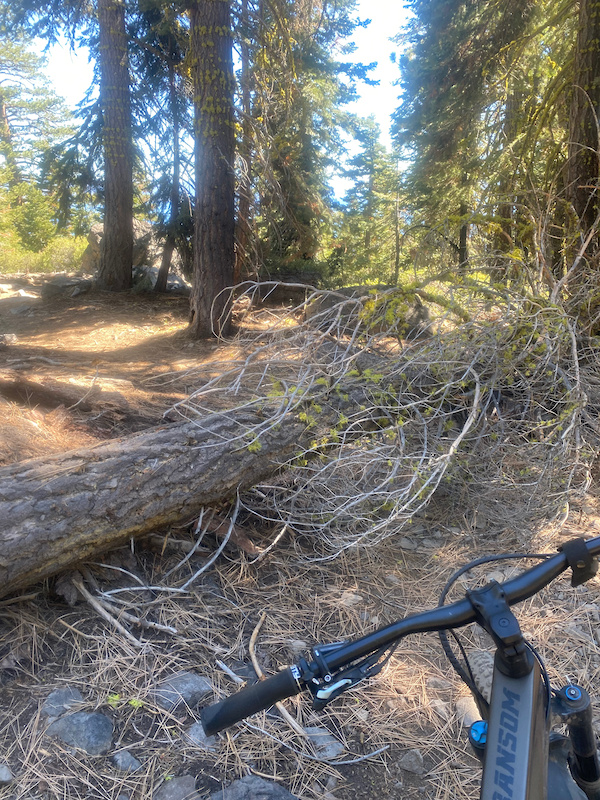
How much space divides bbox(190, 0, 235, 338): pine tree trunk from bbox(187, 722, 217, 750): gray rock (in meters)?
5.84

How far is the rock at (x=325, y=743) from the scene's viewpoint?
82.0 inches

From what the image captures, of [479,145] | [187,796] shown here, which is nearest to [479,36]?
[479,145]

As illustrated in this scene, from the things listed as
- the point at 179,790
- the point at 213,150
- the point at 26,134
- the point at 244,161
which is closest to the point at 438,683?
the point at 179,790

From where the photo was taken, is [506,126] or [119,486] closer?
[119,486]

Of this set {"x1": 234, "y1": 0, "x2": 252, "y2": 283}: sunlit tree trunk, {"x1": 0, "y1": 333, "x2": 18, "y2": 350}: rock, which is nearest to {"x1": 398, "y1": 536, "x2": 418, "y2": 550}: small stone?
{"x1": 0, "y1": 333, "x2": 18, "y2": 350}: rock

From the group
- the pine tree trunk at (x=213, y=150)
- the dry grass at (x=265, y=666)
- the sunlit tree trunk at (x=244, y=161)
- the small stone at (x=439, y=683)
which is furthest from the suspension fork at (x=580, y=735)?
the sunlit tree trunk at (x=244, y=161)

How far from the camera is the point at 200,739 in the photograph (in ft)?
6.84

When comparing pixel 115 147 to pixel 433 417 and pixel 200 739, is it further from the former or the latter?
pixel 200 739

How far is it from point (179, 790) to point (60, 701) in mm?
641

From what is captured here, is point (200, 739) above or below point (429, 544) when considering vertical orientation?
below

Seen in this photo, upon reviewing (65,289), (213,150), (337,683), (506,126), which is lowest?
(337,683)

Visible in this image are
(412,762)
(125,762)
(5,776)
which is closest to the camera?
(5,776)

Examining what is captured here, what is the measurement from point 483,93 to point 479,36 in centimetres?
95

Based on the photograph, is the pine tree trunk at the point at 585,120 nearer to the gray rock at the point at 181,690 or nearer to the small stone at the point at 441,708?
the small stone at the point at 441,708
